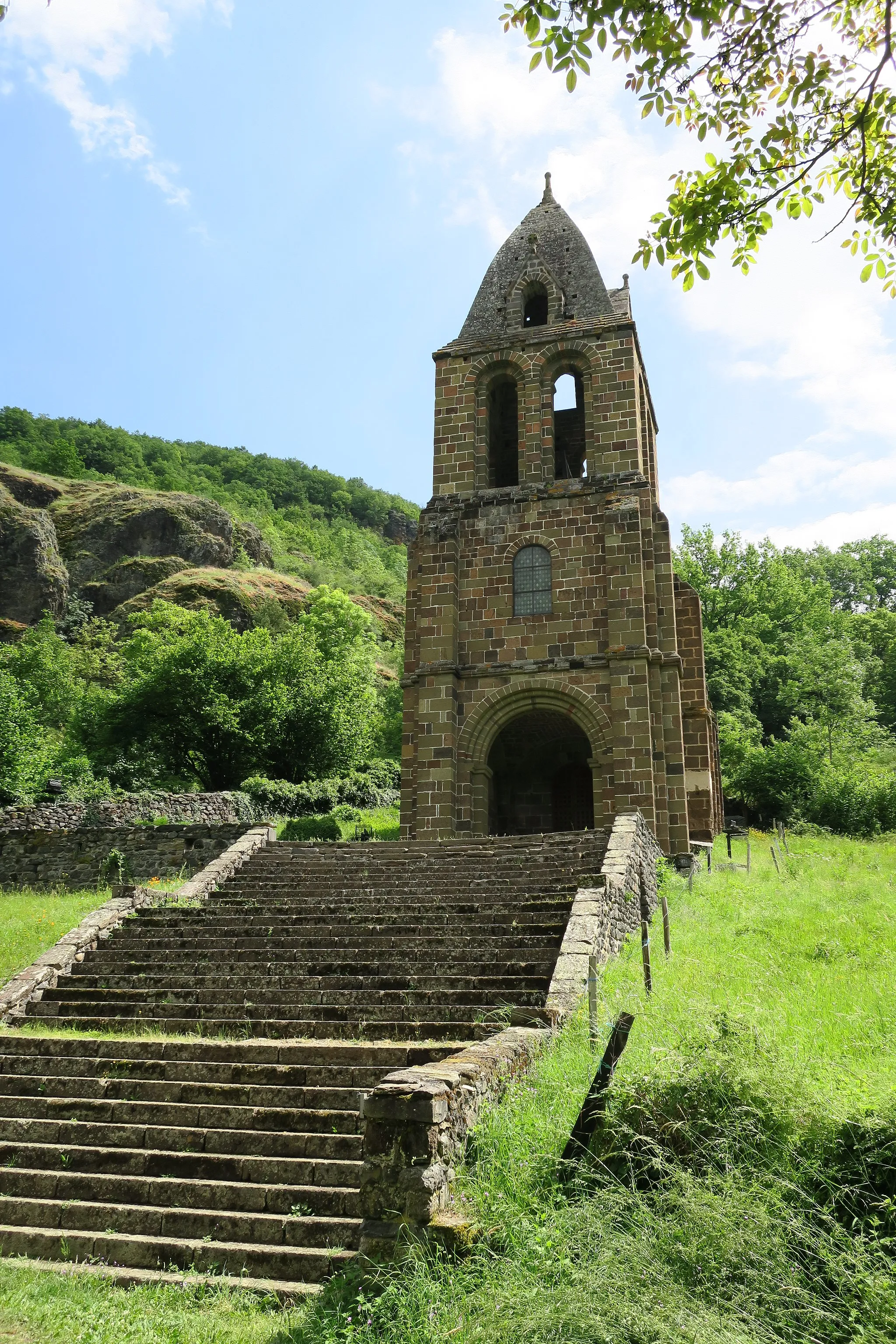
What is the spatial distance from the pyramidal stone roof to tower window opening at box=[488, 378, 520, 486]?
1765mm

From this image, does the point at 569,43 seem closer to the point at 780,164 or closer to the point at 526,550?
Answer: the point at 780,164

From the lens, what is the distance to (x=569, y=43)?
5055 millimetres

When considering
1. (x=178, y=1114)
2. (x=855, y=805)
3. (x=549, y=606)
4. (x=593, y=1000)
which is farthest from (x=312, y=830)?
(x=593, y=1000)

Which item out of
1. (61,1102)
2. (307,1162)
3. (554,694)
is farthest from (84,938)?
(554,694)

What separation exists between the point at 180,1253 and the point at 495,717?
605 inches

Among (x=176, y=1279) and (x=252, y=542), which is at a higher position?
(x=252, y=542)

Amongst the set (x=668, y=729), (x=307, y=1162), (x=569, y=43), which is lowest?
(x=307, y=1162)

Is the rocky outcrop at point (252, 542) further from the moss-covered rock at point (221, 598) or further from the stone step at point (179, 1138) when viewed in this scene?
the stone step at point (179, 1138)

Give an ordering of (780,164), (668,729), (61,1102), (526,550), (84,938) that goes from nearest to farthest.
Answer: (780,164) → (61,1102) → (84,938) → (668,729) → (526,550)

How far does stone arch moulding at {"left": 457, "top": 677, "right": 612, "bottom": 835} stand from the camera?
67.3 ft

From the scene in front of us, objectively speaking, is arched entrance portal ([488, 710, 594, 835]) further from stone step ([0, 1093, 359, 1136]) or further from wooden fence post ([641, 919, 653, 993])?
stone step ([0, 1093, 359, 1136])

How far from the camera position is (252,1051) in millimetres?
8750

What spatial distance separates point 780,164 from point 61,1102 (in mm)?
8990

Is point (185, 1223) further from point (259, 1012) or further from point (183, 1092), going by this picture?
point (259, 1012)
